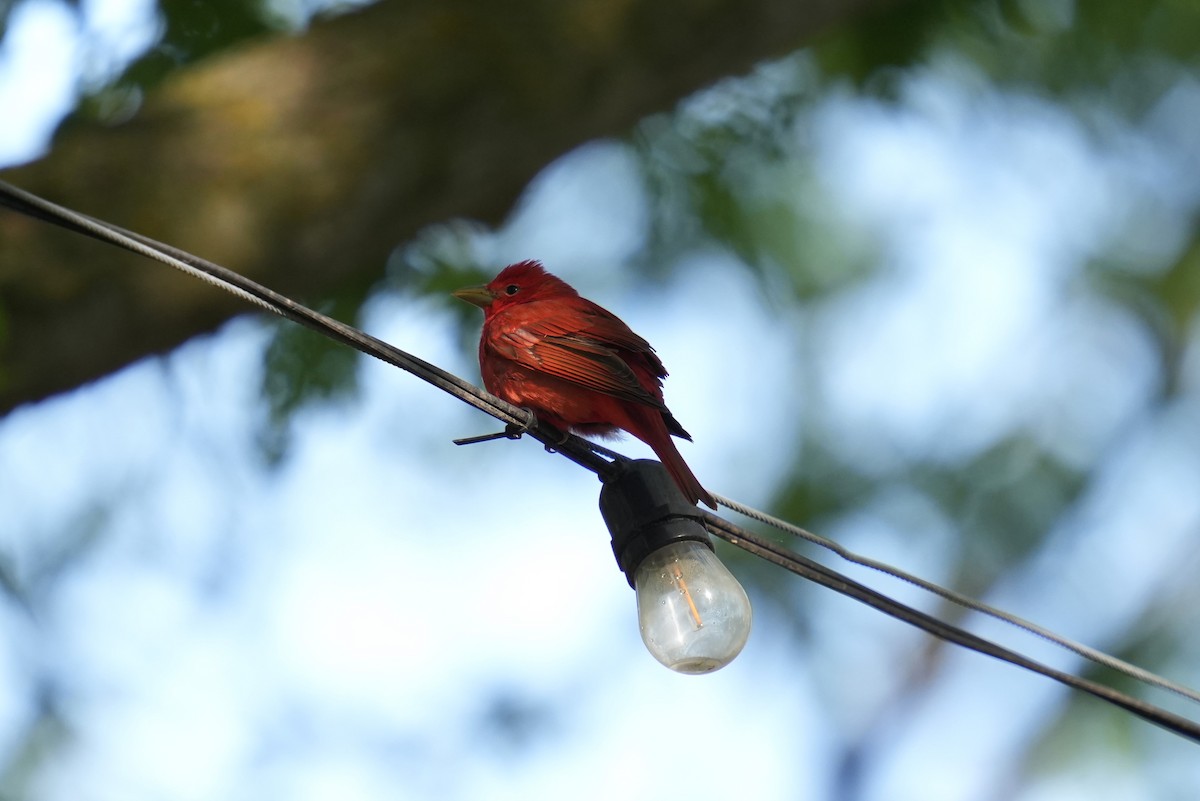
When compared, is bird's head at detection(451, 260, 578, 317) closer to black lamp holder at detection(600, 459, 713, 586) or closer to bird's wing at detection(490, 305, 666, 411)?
bird's wing at detection(490, 305, 666, 411)

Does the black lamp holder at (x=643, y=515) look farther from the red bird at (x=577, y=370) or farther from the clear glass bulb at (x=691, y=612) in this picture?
the red bird at (x=577, y=370)

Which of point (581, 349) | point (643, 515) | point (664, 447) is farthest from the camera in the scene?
point (581, 349)

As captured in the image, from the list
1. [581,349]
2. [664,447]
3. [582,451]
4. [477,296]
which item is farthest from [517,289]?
[582,451]

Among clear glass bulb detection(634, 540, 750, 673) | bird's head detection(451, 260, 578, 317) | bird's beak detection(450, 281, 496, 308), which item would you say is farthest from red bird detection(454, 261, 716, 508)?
clear glass bulb detection(634, 540, 750, 673)

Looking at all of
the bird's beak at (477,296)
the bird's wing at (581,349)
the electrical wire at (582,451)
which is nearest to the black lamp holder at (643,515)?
the electrical wire at (582,451)

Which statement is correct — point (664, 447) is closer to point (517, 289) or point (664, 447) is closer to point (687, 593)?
point (687, 593)
